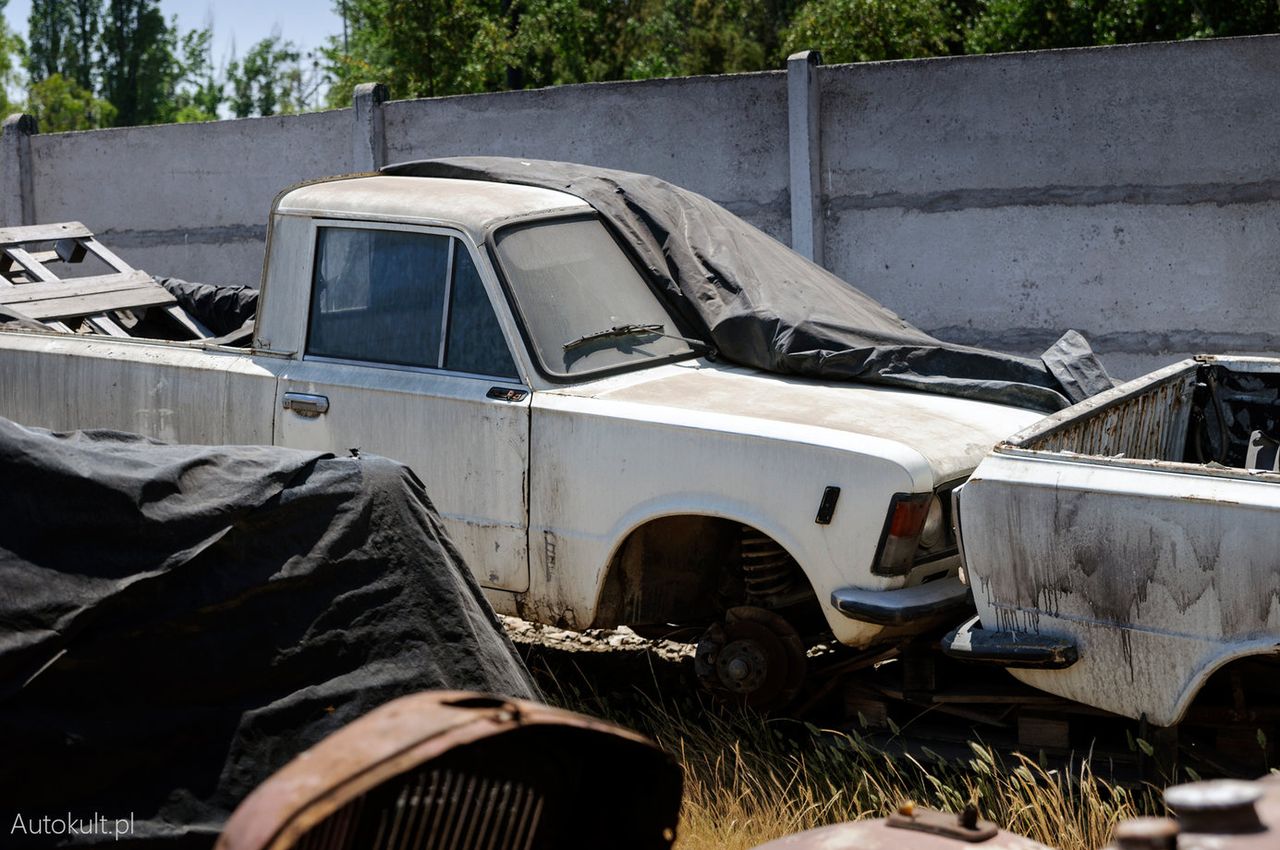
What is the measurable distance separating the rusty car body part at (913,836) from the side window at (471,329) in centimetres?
287

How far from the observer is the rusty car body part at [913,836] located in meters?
2.03

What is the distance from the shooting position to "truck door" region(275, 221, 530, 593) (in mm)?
4730

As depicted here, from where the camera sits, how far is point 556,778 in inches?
84.2

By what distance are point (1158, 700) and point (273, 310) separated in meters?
3.44

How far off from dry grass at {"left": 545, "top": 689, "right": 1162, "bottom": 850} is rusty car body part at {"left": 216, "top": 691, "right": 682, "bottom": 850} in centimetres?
164

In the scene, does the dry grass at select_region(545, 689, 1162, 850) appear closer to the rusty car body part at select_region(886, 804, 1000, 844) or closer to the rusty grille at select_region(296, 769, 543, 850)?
the rusty car body part at select_region(886, 804, 1000, 844)

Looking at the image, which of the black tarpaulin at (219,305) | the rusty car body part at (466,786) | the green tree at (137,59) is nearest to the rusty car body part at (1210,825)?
the rusty car body part at (466,786)

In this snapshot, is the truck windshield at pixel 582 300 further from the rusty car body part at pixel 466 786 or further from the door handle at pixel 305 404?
the rusty car body part at pixel 466 786

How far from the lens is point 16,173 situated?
12.3 m

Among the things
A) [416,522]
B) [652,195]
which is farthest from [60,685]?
[652,195]

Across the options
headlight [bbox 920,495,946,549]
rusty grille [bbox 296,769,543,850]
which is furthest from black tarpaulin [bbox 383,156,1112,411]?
rusty grille [bbox 296,769,543,850]

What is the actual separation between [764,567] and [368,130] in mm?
6918

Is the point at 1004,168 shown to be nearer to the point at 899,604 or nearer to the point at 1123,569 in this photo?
the point at 899,604

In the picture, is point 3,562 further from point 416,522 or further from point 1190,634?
point 1190,634
